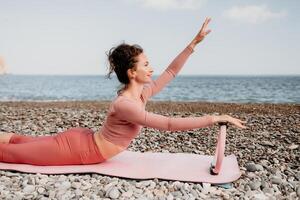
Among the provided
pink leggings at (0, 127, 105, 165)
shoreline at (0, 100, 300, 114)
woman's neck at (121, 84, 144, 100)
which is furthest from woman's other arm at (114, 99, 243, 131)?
shoreline at (0, 100, 300, 114)

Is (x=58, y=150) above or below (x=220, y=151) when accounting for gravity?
below

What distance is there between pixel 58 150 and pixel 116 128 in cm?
87

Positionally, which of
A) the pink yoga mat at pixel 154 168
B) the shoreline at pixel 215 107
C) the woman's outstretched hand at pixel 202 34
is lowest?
the pink yoga mat at pixel 154 168

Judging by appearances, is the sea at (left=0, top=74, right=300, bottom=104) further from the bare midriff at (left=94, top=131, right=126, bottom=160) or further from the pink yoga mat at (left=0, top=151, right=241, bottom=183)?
the pink yoga mat at (left=0, top=151, right=241, bottom=183)

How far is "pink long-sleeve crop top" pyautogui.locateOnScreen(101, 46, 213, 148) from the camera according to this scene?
488 centimetres

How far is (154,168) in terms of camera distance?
5680 millimetres

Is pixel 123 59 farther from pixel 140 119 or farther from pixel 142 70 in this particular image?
pixel 140 119

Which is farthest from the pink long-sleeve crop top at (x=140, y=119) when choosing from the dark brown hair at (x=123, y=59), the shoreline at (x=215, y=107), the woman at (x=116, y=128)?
the shoreline at (x=215, y=107)

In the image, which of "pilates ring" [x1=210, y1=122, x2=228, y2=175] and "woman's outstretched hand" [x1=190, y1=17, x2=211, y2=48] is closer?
"pilates ring" [x1=210, y1=122, x2=228, y2=175]

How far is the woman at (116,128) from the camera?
5.18 meters

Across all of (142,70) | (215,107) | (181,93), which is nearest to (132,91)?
(142,70)

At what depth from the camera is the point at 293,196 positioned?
5.07 m

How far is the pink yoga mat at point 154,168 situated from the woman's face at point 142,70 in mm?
1225

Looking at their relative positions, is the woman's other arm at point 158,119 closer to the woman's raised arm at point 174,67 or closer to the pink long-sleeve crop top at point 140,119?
the pink long-sleeve crop top at point 140,119
